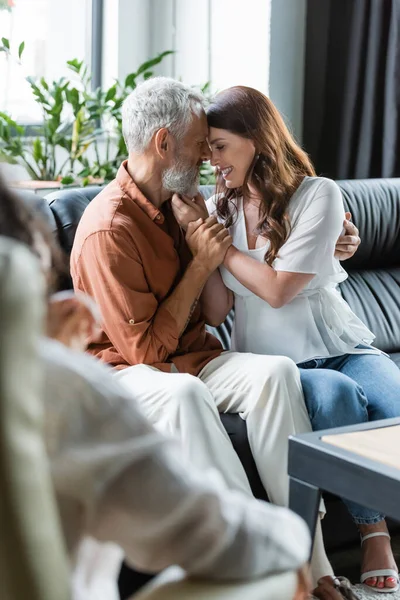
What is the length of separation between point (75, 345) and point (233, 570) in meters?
0.23

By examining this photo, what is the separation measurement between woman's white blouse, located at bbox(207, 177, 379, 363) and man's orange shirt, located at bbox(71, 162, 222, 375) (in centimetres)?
17

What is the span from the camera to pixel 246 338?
8.20ft

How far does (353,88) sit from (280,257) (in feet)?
6.43

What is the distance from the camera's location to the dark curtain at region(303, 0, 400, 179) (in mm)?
4039

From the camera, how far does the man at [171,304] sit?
212 centimetres

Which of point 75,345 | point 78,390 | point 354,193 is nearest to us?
point 78,390

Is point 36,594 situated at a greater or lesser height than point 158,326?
greater

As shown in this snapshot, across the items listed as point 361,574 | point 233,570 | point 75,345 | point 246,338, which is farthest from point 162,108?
point 233,570

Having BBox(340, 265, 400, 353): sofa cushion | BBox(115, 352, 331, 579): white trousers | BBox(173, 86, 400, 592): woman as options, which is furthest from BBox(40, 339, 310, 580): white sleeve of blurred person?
BBox(340, 265, 400, 353): sofa cushion

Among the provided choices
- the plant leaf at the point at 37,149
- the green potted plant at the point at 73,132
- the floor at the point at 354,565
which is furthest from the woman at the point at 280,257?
the plant leaf at the point at 37,149

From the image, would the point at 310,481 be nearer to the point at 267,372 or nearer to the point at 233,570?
the point at 267,372

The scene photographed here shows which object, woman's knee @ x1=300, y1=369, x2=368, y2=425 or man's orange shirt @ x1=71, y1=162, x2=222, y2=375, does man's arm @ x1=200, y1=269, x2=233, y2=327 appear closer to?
man's orange shirt @ x1=71, y1=162, x2=222, y2=375

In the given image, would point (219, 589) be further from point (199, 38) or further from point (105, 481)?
point (199, 38)

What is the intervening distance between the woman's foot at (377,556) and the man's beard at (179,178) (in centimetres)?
92
